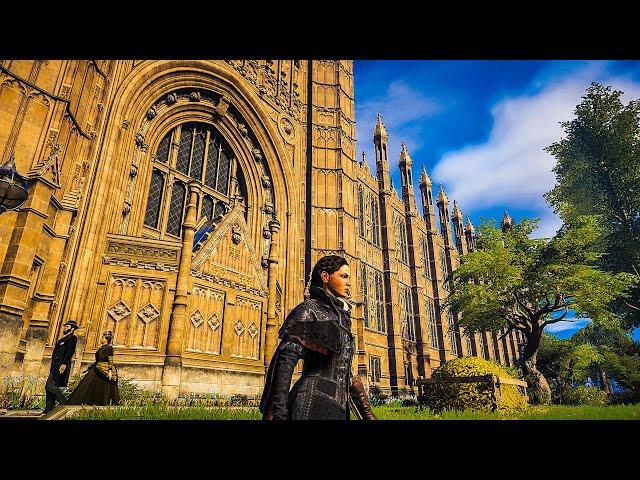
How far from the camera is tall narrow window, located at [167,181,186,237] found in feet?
43.5

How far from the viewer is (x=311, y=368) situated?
2.04 metres

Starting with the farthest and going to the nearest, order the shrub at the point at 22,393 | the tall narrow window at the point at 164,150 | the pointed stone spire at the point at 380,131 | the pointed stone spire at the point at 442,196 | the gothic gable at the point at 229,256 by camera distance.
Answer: the pointed stone spire at the point at 442,196 → the pointed stone spire at the point at 380,131 → the tall narrow window at the point at 164,150 → the gothic gable at the point at 229,256 → the shrub at the point at 22,393

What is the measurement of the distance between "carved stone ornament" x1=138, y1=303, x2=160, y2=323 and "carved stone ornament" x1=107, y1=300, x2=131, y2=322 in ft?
0.98

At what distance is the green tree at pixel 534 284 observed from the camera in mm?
14820

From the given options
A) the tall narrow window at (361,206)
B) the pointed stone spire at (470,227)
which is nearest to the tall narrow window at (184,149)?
the tall narrow window at (361,206)

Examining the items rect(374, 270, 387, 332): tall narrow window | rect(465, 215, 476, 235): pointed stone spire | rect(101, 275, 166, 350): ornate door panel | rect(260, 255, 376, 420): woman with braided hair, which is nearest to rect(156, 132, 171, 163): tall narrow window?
rect(101, 275, 166, 350): ornate door panel

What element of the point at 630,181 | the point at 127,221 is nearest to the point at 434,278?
the point at 630,181

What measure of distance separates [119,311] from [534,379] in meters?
15.1

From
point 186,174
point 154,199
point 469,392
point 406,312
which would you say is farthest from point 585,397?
point 154,199

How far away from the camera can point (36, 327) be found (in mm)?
6848

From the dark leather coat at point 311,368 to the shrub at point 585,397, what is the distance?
16588 millimetres

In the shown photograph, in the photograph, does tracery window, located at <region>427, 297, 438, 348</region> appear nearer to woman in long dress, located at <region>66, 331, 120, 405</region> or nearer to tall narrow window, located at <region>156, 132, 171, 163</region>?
tall narrow window, located at <region>156, 132, 171, 163</region>

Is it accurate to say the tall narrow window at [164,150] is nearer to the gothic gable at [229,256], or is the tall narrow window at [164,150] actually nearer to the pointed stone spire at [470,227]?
the gothic gable at [229,256]
